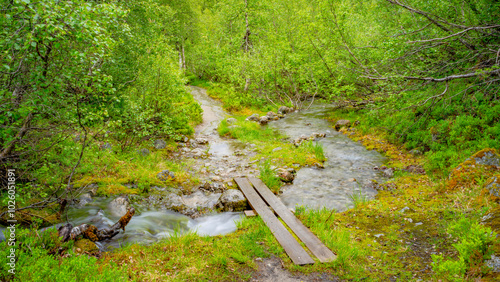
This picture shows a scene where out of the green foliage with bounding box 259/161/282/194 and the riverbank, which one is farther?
the green foliage with bounding box 259/161/282/194

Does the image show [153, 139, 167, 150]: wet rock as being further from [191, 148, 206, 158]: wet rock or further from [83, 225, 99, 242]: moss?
[83, 225, 99, 242]: moss

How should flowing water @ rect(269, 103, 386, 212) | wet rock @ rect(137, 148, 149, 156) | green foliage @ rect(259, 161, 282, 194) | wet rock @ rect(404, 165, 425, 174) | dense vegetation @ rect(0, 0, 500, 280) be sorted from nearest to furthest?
1. dense vegetation @ rect(0, 0, 500, 280)
2. flowing water @ rect(269, 103, 386, 212)
3. green foliage @ rect(259, 161, 282, 194)
4. wet rock @ rect(404, 165, 425, 174)
5. wet rock @ rect(137, 148, 149, 156)

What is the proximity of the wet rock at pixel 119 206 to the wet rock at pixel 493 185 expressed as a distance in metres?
8.68

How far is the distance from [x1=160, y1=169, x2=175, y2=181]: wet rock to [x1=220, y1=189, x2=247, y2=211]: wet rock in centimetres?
222

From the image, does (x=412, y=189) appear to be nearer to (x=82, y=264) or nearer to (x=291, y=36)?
(x=82, y=264)

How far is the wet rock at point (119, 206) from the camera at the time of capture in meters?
6.69

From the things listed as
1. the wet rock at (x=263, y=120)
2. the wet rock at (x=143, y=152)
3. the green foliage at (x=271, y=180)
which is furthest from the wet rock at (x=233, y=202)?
the wet rock at (x=263, y=120)

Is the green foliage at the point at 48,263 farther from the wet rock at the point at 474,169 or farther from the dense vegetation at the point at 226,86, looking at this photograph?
the wet rock at the point at 474,169

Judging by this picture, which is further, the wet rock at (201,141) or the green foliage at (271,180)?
the wet rock at (201,141)

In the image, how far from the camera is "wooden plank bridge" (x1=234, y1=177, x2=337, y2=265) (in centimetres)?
508

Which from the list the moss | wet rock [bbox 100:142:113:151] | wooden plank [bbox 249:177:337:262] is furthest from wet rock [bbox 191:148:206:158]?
the moss

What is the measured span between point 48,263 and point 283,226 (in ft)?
14.3

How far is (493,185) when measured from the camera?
6.05 metres

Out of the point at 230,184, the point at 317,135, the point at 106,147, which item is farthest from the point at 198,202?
the point at 317,135
